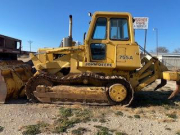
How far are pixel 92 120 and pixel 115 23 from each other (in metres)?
3.45

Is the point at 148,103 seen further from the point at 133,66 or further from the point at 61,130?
the point at 61,130

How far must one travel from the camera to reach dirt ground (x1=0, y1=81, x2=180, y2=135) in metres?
5.42

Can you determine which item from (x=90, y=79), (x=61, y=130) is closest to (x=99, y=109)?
(x=90, y=79)

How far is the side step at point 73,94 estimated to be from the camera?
7.47m

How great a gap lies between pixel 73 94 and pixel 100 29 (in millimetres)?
Result: 2393

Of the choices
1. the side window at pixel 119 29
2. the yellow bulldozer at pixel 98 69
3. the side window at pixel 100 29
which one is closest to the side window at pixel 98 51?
the yellow bulldozer at pixel 98 69

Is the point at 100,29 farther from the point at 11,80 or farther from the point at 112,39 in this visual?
the point at 11,80

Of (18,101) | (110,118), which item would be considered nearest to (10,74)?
(18,101)

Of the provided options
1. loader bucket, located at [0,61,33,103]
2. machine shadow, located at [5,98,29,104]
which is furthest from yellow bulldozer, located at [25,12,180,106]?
loader bucket, located at [0,61,33,103]

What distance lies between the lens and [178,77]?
7.96m

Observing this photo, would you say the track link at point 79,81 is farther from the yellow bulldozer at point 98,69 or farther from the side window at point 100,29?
the side window at point 100,29

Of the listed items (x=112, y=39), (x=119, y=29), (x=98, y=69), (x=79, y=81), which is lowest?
(x=79, y=81)

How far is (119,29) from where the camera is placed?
773 cm

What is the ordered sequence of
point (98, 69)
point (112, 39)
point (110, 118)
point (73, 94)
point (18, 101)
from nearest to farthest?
point (110, 118)
point (73, 94)
point (112, 39)
point (98, 69)
point (18, 101)
